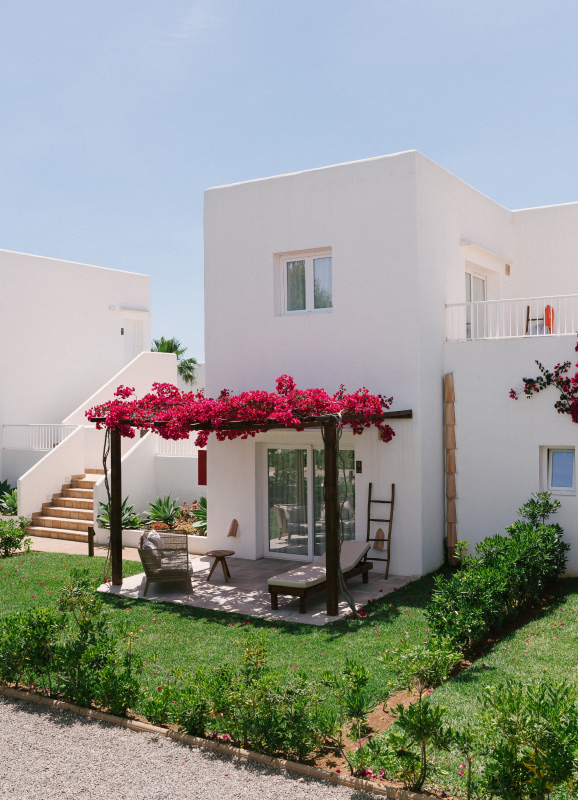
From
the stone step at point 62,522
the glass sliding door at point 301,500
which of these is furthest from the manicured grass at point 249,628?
the stone step at point 62,522

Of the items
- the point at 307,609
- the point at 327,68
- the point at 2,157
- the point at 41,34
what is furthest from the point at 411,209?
the point at 2,157

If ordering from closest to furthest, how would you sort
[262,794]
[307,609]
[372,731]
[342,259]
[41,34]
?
1. [262,794]
2. [372,731]
3. [307,609]
4. [342,259]
5. [41,34]

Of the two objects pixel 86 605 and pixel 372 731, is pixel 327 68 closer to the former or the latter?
pixel 86 605

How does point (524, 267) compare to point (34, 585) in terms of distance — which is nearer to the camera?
point (34, 585)

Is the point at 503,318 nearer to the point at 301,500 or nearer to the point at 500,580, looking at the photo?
the point at 301,500

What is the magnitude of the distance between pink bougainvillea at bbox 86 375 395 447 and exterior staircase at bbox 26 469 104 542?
499cm

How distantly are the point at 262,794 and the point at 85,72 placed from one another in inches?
558

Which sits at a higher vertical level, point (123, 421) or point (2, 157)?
point (2, 157)

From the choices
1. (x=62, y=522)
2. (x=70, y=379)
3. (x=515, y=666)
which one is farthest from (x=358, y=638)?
(x=70, y=379)

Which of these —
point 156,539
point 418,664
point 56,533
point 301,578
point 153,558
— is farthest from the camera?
point 56,533

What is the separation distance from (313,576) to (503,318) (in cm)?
556

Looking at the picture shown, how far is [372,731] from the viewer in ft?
20.0

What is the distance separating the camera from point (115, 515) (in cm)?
1164

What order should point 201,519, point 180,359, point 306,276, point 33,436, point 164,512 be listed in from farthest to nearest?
point 180,359 < point 33,436 < point 164,512 < point 201,519 < point 306,276
